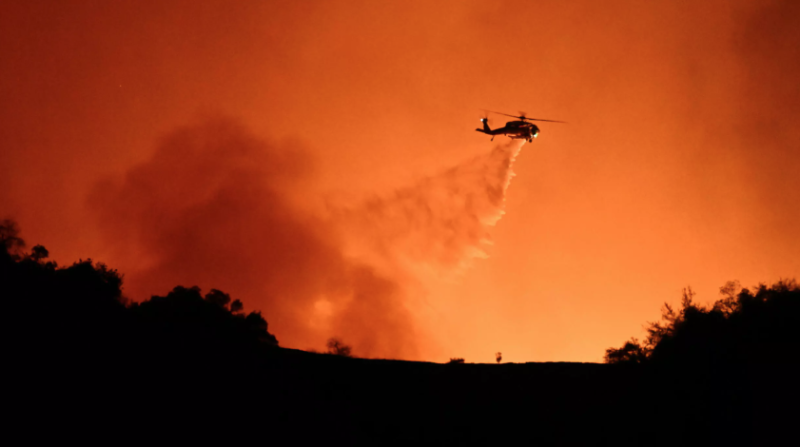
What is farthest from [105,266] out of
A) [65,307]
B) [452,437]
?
[452,437]

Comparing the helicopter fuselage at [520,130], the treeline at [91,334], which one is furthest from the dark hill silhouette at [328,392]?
the helicopter fuselage at [520,130]

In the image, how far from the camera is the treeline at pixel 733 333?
3434 cm

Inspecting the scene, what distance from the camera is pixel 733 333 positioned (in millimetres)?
40625

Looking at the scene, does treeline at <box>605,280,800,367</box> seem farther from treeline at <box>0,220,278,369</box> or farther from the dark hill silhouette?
treeline at <box>0,220,278,369</box>

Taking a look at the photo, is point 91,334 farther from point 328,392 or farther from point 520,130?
point 520,130

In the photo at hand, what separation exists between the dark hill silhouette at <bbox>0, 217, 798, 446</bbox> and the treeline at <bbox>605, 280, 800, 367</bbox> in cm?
32

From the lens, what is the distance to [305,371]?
108 feet

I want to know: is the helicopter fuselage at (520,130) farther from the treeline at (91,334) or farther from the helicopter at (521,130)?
the treeline at (91,334)

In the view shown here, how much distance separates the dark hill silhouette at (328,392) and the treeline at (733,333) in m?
0.32

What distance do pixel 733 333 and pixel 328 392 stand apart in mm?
31580

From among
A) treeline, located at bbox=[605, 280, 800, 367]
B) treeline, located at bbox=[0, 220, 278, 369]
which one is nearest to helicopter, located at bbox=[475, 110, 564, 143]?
treeline, located at bbox=[605, 280, 800, 367]

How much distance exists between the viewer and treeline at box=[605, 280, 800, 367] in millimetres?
34344

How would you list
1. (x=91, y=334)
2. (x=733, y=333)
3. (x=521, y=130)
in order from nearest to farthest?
1. (x=91, y=334)
2. (x=733, y=333)
3. (x=521, y=130)

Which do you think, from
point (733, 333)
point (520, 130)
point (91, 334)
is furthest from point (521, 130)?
point (91, 334)
